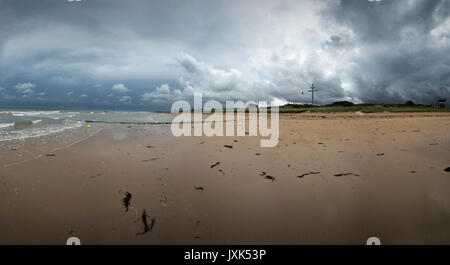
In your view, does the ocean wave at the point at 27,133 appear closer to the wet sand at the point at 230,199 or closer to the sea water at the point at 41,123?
the sea water at the point at 41,123

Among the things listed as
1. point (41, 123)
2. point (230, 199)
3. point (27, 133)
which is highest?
point (41, 123)

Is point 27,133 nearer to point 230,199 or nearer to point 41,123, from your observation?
point 41,123

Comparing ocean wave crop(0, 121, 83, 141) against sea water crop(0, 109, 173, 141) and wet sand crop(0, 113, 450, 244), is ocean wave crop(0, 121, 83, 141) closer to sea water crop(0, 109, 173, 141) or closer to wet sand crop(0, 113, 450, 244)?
sea water crop(0, 109, 173, 141)

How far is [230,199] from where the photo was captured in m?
2.97

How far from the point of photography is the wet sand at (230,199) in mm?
2174

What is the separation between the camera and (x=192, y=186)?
136 inches

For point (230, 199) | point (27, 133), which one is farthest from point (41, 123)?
point (230, 199)

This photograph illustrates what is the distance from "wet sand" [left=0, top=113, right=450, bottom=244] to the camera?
2.17 meters

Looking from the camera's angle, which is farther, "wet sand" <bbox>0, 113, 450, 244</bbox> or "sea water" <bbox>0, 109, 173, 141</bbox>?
"sea water" <bbox>0, 109, 173, 141</bbox>

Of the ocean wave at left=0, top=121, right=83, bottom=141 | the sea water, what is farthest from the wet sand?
the sea water

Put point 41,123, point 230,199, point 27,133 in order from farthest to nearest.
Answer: point 41,123, point 27,133, point 230,199

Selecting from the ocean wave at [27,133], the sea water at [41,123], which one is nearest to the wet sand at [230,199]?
the ocean wave at [27,133]

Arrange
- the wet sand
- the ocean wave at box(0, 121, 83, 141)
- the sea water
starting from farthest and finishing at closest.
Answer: the sea water, the ocean wave at box(0, 121, 83, 141), the wet sand
